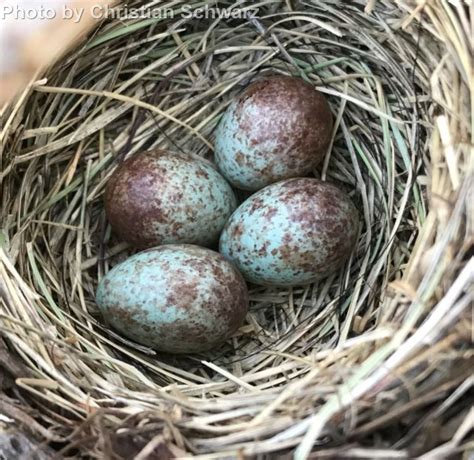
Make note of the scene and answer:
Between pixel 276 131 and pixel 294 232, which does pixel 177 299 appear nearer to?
pixel 294 232

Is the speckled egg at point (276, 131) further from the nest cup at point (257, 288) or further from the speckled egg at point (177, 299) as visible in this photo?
the speckled egg at point (177, 299)

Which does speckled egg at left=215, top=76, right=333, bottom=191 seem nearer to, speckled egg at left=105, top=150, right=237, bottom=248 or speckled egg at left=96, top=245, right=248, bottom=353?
speckled egg at left=105, top=150, right=237, bottom=248

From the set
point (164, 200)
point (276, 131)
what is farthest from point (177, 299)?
point (276, 131)

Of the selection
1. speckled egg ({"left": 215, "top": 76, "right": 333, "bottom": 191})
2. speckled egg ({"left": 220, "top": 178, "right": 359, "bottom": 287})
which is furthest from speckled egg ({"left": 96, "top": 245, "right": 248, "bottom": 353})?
speckled egg ({"left": 215, "top": 76, "right": 333, "bottom": 191})

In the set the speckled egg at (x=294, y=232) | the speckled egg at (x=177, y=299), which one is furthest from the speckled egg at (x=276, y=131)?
the speckled egg at (x=177, y=299)

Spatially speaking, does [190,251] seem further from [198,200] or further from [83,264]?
[83,264]

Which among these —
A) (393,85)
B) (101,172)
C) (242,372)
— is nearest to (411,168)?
(393,85)
